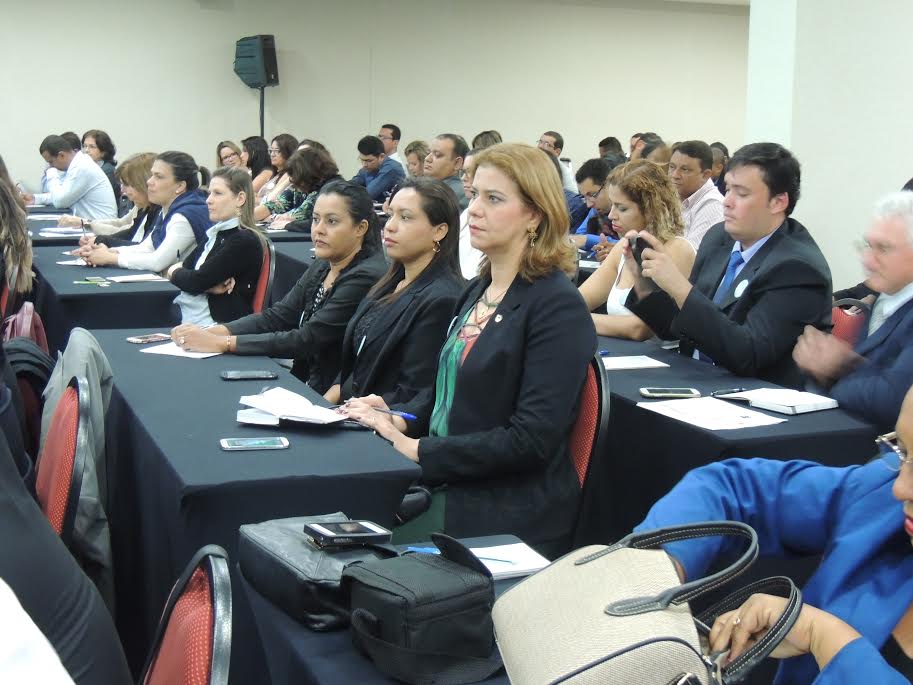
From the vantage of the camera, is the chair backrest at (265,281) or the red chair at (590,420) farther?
the chair backrest at (265,281)

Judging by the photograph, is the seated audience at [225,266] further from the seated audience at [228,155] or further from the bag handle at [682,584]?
the seated audience at [228,155]

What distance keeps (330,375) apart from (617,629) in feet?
8.30

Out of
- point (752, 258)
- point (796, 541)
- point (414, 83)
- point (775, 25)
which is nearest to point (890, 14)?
point (775, 25)

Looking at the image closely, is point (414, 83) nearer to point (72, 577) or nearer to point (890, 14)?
point (890, 14)

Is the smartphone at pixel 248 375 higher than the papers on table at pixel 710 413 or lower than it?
higher

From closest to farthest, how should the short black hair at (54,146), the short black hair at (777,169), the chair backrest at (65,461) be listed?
the chair backrest at (65,461) < the short black hair at (777,169) < the short black hair at (54,146)

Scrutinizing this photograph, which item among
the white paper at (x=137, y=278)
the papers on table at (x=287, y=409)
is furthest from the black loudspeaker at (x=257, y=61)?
the papers on table at (x=287, y=409)

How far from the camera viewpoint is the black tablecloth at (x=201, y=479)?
6.46 feet

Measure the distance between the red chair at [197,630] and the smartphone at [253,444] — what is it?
850 mm

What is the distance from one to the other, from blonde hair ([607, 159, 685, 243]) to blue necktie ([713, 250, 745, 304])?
479mm

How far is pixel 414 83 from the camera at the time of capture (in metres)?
13.6

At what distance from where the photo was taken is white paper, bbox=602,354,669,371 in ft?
10.6

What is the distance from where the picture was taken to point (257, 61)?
487 inches

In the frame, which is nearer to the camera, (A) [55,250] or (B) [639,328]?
(B) [639,328]
